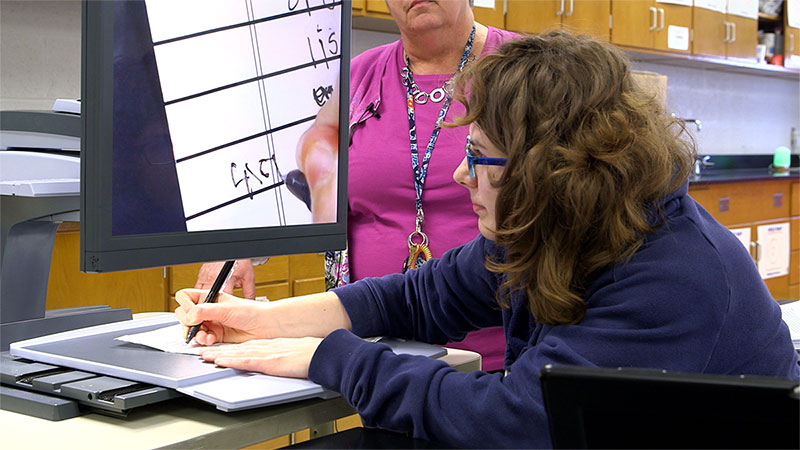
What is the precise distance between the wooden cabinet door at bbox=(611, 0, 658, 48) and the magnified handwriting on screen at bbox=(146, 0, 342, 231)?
364 centimetres

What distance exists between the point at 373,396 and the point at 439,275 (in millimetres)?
363

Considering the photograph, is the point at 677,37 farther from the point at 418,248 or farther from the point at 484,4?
the point at 418,248

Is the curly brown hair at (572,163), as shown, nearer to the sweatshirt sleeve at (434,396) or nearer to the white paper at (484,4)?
the sweatshirt sleeve at (434,396)

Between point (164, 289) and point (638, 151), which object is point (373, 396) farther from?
point (164, 289)

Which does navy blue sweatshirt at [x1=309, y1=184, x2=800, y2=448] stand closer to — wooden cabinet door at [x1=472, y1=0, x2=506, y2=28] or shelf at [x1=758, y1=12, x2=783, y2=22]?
wooden cabinet door at [x1=472, y1=0, x2=506, y2=28]

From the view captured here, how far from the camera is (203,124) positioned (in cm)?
103

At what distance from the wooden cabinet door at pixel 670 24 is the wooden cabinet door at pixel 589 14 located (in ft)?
1.55

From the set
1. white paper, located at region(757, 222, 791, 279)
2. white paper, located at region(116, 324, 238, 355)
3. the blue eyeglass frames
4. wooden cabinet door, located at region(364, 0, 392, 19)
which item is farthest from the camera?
white paper, located at region(757, 222, 791, 279)

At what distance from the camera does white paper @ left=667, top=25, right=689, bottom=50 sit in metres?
4.89

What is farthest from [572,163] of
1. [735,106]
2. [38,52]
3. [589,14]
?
[735,106]

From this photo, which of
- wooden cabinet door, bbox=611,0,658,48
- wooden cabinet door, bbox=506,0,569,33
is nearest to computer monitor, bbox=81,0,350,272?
wooden cabinet door, bbox=506,0,569,33

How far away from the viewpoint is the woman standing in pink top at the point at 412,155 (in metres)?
1.59

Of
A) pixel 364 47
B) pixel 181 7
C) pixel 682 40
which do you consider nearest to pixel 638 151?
pixel 181 7

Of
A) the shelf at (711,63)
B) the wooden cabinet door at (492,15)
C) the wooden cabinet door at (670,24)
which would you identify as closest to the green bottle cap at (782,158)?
the shelf at (711,63)
